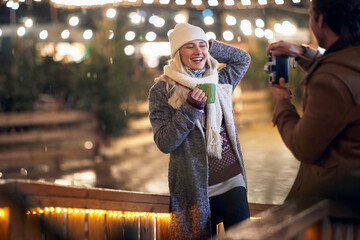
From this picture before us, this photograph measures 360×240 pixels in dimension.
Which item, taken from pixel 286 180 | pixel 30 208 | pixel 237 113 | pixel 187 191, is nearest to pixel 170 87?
pixel 187 191

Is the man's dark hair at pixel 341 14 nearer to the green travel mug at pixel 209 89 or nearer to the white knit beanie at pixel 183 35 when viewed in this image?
the green travel mug at pixel 209 89

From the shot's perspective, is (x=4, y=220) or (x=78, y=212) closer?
(x=4, y=220)

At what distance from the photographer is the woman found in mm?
2615

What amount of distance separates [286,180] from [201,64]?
377cm

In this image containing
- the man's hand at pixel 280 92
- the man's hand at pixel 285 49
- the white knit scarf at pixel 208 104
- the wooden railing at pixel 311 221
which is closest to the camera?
the wooden railing at pixel 311 221

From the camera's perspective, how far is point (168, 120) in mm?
2645

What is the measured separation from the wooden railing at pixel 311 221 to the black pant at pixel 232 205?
799 millimetres

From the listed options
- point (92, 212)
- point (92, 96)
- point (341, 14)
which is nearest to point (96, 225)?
point (92, 212)

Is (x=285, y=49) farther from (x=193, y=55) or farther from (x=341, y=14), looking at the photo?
(x=193, y=55)

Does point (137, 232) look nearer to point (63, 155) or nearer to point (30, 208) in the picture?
point (30, 208)

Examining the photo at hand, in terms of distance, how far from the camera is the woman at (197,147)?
2615mm

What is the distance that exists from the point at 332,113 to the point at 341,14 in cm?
36

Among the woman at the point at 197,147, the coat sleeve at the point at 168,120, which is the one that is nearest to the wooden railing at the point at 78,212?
the woman at the point at 197,147

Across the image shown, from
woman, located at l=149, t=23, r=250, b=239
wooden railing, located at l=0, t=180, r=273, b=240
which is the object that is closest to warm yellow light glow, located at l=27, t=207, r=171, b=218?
wooden railing, located at l=0, t=180, r=273, b=240
